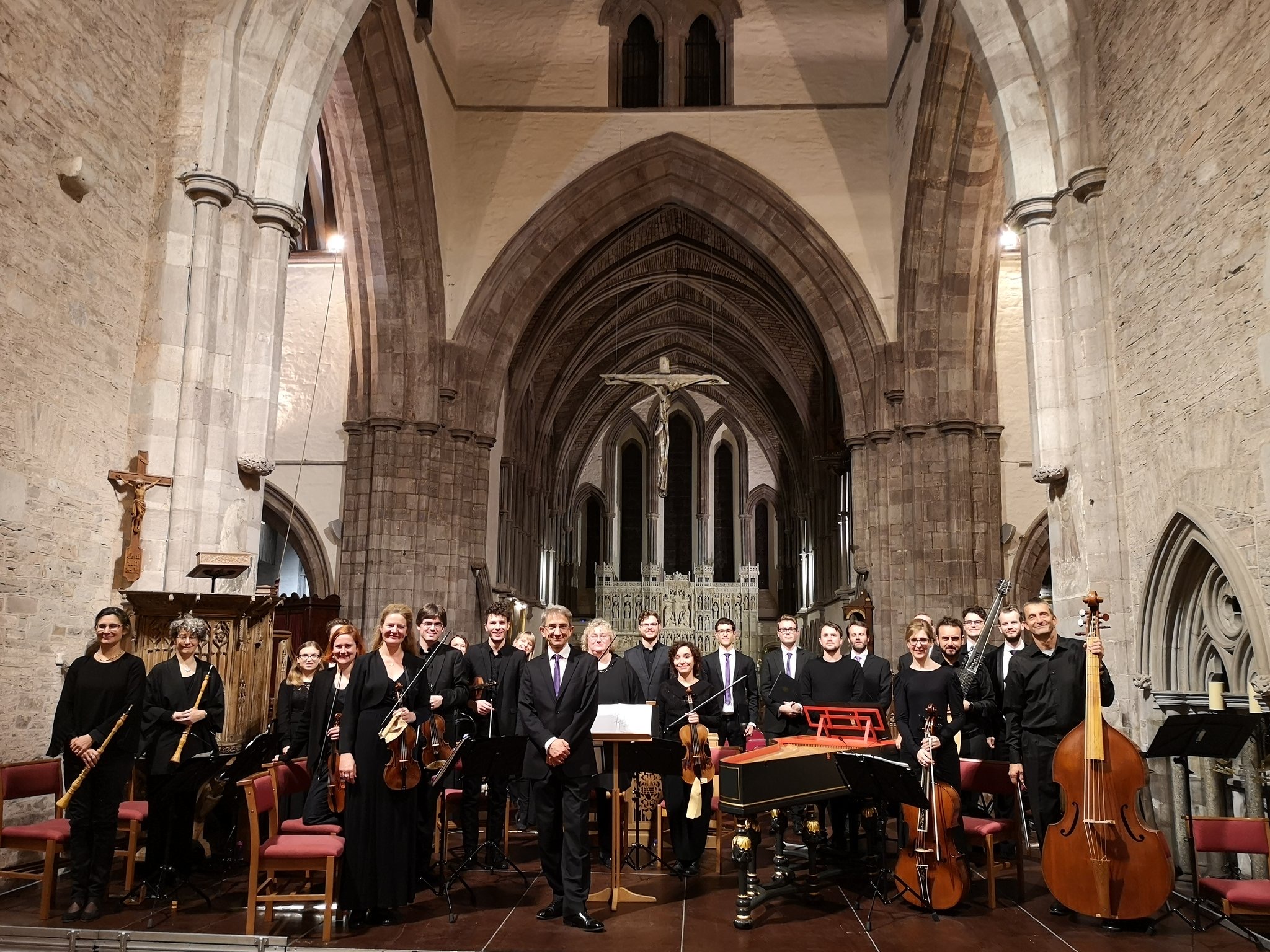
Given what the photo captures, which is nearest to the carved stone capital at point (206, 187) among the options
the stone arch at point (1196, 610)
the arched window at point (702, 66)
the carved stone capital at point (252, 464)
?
the carved stone capital at point (252, 464)

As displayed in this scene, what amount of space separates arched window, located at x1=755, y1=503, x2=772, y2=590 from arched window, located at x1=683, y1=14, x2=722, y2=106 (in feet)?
51.3

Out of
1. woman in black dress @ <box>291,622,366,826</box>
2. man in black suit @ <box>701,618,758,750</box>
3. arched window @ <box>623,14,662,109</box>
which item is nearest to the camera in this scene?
woman in black dress @ <box>291,622,366,826</box>

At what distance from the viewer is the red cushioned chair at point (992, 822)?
5.30 m

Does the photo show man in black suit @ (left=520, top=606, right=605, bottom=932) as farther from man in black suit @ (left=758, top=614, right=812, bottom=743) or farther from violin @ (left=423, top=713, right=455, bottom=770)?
man in black suit @ (left=758, top=614, right=812, bottom=743)

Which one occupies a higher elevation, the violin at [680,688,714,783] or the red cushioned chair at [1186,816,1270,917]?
the violin at [680,688,714,783]

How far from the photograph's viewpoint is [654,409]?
2950 centimetres

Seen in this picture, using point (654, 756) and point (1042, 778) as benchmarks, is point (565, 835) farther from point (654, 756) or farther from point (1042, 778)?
point (1042, 778)

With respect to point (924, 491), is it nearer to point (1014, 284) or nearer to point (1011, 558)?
point (1011, 558)

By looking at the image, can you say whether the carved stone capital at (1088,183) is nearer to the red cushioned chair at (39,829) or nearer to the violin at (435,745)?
the violin at (435,745)

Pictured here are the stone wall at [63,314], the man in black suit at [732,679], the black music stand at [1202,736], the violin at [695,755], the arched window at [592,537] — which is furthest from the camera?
the arched window at [592,537]

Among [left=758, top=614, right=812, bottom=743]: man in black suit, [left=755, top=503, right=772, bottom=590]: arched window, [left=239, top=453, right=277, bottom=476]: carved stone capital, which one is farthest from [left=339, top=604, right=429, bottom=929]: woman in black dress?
[left=755, top=503, right=772, bottom=590]: arched window

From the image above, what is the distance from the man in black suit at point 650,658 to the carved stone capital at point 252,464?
9.53 feet

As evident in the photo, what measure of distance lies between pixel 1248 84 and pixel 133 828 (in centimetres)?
697

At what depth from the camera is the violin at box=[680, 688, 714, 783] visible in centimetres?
572
